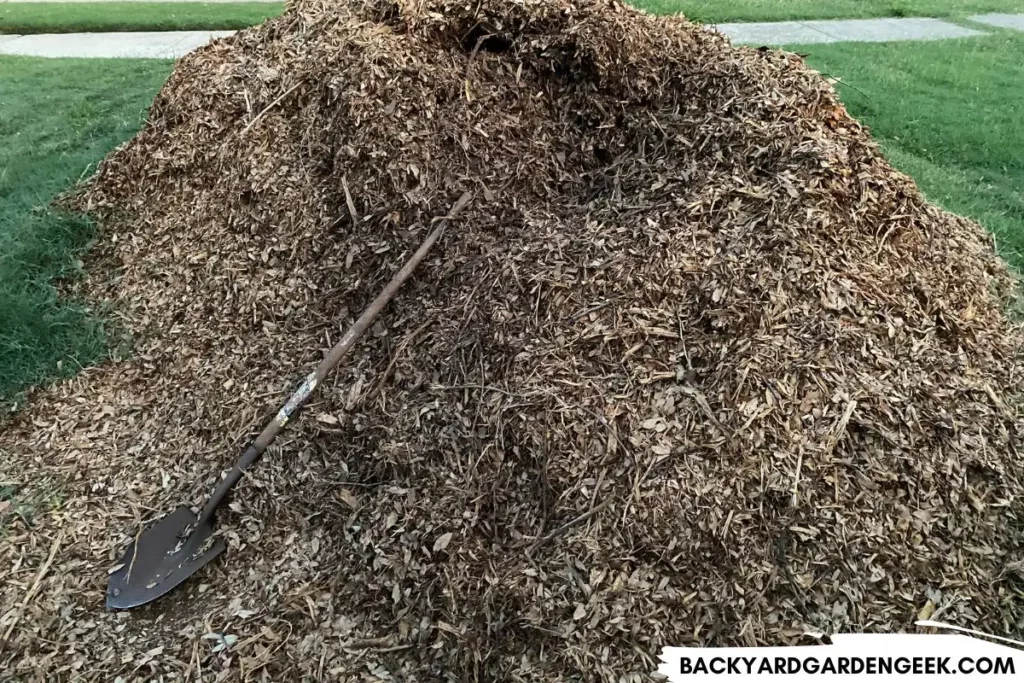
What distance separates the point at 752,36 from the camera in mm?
8250

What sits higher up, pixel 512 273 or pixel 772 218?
pixel 772 218

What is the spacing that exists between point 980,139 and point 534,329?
4624mm

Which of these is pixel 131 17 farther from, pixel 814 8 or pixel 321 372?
pixel 814 8

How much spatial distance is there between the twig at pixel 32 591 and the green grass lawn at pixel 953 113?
4605 millimetres

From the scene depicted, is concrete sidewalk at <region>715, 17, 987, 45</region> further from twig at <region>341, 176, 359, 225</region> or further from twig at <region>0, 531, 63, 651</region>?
twig at <region>0, 531, 63, 651</region>

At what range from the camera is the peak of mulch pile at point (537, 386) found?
222 centimetres

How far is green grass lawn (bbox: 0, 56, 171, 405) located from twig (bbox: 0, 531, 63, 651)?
1013 mm

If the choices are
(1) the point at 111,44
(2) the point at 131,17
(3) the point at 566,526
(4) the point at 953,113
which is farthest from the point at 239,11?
(3) the point at 566,526

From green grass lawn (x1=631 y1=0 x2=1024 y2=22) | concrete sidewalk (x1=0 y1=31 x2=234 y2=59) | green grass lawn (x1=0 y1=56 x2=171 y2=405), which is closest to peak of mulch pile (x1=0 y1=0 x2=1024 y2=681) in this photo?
green grass lawn (x1=0 y1=56 x2=171 y2=405)

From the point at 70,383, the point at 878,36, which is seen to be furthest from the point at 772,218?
the point at 878,36

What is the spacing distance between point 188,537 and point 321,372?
78 cm

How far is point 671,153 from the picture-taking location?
3117mm

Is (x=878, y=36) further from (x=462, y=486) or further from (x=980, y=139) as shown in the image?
(x=462, y=486)

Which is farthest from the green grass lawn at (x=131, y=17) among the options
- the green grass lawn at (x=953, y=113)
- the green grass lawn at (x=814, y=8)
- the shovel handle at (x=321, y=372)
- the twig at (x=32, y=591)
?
the twig at (x=32, y=591)
